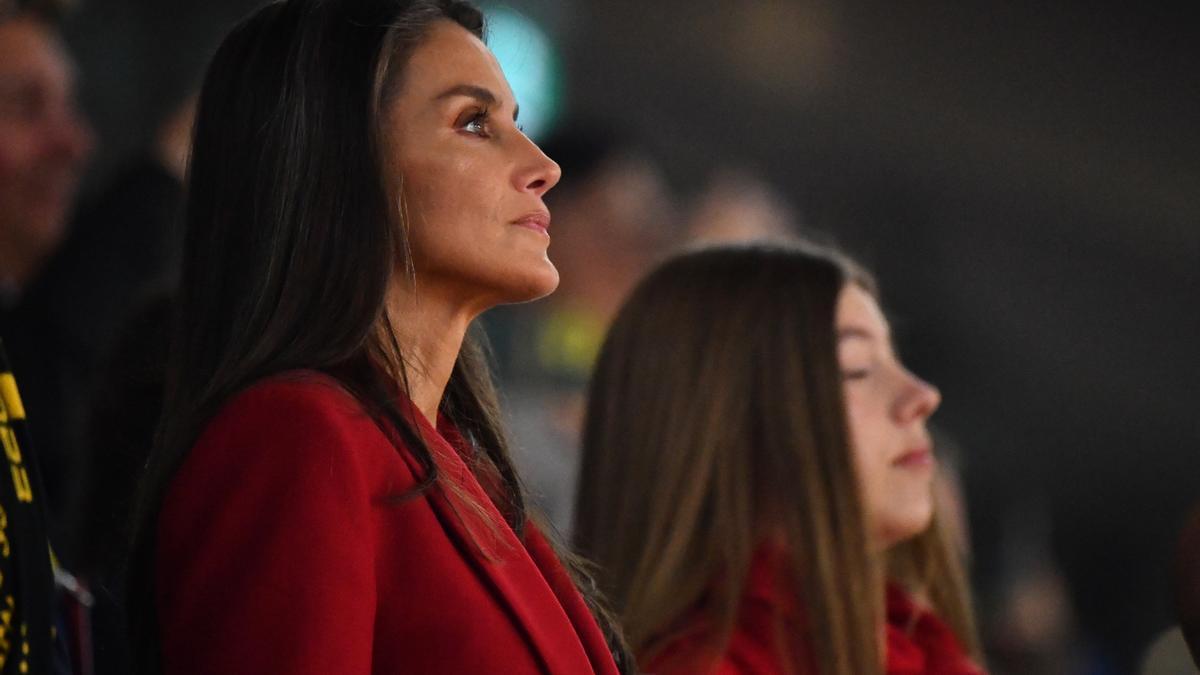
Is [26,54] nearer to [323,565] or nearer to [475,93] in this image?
[475,93]

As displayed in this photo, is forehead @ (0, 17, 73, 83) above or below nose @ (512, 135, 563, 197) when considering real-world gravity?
above

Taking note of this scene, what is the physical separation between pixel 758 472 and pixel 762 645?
0.86ft

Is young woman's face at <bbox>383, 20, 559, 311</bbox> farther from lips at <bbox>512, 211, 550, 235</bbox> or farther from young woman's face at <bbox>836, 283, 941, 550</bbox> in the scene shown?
young woman's face at <bbox>836, 283, 941, 550</bbox>

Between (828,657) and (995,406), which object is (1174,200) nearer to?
(995,406)

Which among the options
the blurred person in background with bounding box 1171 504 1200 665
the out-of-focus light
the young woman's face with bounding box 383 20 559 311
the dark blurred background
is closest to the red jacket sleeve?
the young woman's face with bounding box 383 20 559 311

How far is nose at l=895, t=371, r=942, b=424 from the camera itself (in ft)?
8.11

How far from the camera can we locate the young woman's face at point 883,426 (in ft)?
8.07

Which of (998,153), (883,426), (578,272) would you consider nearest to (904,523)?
(883,426)

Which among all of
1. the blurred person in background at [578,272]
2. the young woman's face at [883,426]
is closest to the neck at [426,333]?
the young woman's face at [883,426]

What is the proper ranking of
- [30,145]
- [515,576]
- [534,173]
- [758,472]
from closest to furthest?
[515,576] < [534,173] < [758,472] < [30,145]

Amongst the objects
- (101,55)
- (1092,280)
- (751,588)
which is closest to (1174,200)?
(1092,280)

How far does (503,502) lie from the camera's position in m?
1.70

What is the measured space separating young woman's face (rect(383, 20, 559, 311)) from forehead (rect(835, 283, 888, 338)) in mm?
952

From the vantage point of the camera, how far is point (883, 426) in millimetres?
2477
